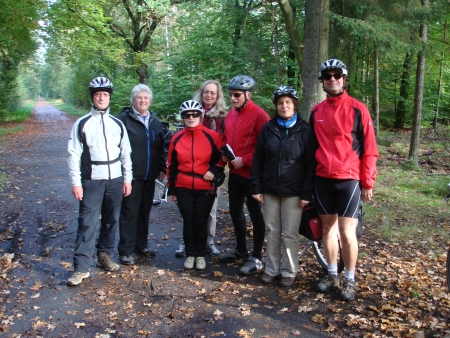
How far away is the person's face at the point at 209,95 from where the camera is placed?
5.14 m

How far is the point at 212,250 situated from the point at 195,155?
4.86 feet

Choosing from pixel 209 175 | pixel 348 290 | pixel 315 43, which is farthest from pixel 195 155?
pixel 315 43

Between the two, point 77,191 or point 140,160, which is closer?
point 77,191

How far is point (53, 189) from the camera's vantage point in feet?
31.2

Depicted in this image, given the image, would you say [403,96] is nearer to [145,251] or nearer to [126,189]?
[145,251]

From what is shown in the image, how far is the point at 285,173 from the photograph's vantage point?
4234 millimetres

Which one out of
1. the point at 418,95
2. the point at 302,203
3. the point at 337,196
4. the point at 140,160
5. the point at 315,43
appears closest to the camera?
the point at 337,196

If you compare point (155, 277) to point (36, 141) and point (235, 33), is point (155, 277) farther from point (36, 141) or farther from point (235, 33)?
→ point (36, 141)

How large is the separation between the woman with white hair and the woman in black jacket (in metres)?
1.54

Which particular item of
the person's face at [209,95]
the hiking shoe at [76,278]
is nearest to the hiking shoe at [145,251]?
the hiking shoe at [76,278]

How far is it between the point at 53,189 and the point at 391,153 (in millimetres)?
12378

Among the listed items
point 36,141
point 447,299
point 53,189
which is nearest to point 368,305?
point 447,299

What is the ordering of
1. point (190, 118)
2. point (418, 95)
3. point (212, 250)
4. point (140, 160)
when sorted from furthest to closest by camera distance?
1. point (418, 95)
2. point (212, 250)
3. point (140, 160)
4. point (190, 118)

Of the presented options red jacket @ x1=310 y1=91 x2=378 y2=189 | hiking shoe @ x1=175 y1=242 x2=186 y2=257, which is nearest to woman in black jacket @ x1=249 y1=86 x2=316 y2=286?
red jacket @ x1=310 y1=91 x2=378 y2=189
